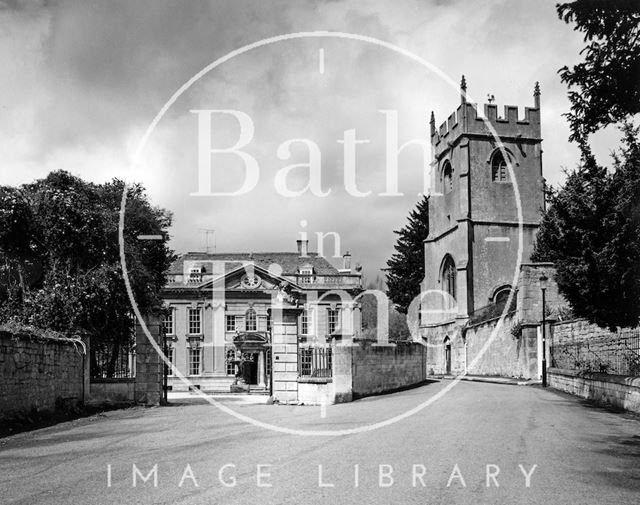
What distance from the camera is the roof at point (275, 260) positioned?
2399 inches

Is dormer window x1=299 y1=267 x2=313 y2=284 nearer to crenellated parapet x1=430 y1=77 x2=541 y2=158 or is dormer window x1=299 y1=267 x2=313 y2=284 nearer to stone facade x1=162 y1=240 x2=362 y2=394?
stone facade x1=162 y1=240 x2=362 y2=394

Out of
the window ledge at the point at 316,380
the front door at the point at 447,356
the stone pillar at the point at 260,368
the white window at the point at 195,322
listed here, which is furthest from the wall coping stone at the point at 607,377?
the white window at the point at 195,322

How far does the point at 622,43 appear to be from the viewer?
962cm

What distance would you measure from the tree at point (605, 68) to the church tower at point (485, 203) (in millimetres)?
37815

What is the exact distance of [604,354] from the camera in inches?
849

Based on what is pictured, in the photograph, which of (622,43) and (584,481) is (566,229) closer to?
(622,43)

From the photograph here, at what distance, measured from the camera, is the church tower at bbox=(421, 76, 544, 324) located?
4912 cm

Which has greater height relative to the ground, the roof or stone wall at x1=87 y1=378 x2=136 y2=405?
the roof

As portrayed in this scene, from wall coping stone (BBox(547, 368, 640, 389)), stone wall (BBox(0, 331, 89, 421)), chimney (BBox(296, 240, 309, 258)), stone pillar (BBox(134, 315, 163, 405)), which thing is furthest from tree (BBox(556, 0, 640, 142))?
chimney (BBox(296, 240, 309, 258))

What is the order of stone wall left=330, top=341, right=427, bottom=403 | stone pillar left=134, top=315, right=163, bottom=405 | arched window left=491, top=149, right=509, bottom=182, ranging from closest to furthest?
stone pillar left=134, top=315, right=163, bottom=405 < stone wall left=330, top=341, right=427, bottom=403 < arched window left=491, top=149, right=509, bottom=182

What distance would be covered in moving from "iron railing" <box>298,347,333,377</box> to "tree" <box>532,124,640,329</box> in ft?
21.4

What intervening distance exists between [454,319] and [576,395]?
27.1 m

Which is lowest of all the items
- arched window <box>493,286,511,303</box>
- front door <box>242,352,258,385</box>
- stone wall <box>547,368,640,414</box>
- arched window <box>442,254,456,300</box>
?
front door <box>242,352,258,385</box>

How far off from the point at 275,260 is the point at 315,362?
43.9 m
